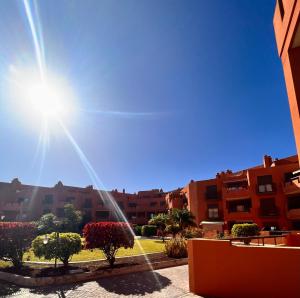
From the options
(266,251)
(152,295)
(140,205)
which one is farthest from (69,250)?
(140,205)

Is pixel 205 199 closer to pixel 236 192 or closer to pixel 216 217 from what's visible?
pixel 216 217

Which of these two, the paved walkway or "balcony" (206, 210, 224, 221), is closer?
the paved walkway

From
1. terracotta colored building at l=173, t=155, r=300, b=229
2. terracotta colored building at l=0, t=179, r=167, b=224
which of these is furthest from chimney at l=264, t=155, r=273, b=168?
terracotta colored building at l=0, t=179, r=167, b=224

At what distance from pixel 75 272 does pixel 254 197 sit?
30.4m

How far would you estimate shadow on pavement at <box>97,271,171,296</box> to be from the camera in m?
10.2

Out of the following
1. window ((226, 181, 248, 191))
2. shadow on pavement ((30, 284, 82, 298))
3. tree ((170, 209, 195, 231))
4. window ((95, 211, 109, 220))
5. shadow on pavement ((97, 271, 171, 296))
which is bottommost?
shadow on pavement ((30, 284, 82, 298))

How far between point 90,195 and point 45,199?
918cm

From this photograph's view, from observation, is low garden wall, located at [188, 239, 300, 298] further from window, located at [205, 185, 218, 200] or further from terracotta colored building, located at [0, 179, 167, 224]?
terracotta colored building, located at [0, 179, 167, 224]

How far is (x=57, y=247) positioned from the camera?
41.0 feet

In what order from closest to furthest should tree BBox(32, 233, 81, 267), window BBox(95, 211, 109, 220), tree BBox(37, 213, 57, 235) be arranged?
tree BBox(32, 233, 81, 267)
tree BBox(37, 213, 57, 235)
window BBox(95, 211, 109, 220)

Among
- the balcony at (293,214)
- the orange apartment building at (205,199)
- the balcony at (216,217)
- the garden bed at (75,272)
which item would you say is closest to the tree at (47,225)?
the orange apartment building at (205,199)

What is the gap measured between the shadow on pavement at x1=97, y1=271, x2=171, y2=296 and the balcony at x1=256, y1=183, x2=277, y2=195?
27.3 meters

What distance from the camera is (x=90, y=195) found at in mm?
55375

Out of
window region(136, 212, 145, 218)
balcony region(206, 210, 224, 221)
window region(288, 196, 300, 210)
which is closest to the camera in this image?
window region(288, 196, 300, 210)
